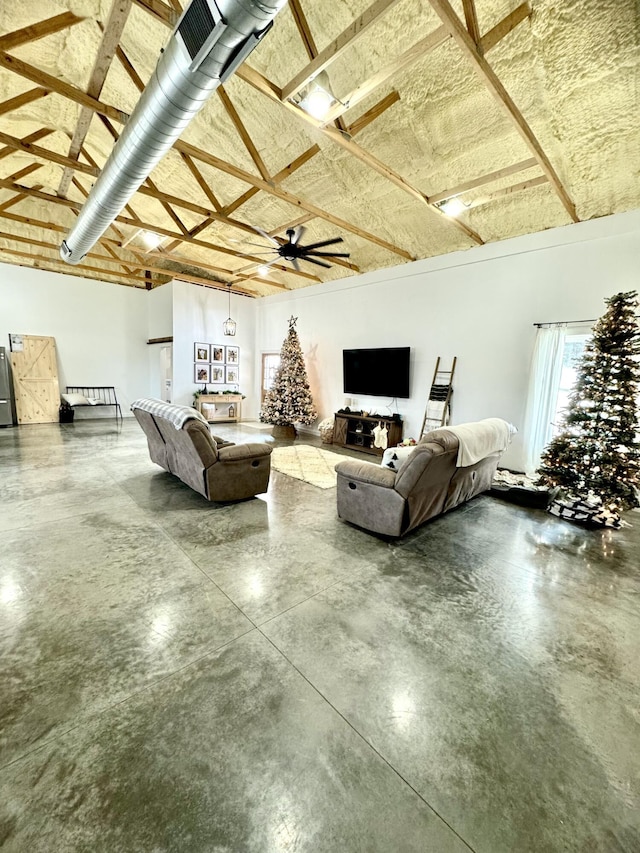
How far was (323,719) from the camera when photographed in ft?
4.80

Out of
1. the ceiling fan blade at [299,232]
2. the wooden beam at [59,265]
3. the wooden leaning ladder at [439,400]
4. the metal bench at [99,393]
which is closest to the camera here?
the wooden leaning ladder at [439,400]

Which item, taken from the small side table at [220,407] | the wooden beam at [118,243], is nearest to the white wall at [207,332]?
the small side table at [220,407]

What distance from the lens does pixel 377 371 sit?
265 inches

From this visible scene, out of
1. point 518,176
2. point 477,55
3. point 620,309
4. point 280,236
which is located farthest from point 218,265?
point 620,309

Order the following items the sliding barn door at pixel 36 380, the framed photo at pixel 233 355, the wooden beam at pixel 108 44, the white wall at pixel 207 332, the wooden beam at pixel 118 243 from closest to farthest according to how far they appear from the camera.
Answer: the wooden beam at pixel 108 44
the wooden beam at pixel 118 243
the sliding barn door at pixel 36 380
the white wall at pixel 207 332
the framed photo at pixel 233 355

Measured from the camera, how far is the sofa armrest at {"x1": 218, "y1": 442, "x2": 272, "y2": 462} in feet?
12.0

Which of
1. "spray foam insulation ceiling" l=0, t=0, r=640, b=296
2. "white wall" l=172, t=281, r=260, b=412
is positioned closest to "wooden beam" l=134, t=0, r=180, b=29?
"spray foam insulation ceiling" l=0, t=0, r=640, b=296

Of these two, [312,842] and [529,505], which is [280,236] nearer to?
[529,505]

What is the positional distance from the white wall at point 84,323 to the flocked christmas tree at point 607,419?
10249 millimetres

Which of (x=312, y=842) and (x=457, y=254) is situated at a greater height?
(x=457, y=254)

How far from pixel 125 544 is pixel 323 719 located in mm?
2184

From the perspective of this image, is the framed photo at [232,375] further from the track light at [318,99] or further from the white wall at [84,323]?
the track light at [318,99]

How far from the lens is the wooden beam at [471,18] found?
2398 millimetres

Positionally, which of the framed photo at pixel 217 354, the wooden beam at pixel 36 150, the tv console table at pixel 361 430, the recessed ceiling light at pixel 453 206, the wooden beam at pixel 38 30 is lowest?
the tv console table at pixel 361 430
